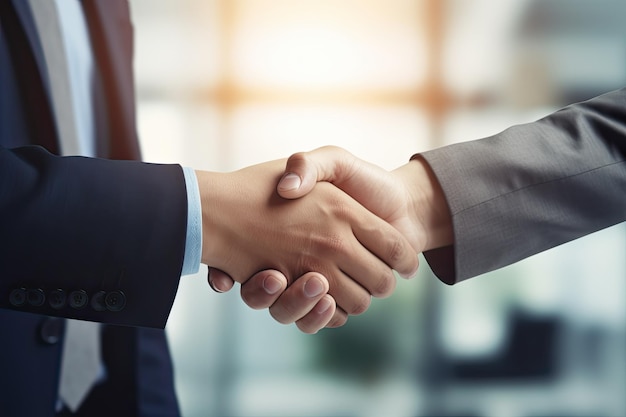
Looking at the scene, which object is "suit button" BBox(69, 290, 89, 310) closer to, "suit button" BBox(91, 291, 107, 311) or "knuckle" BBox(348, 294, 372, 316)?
"suit button" BBox(91, 291, 107, 311)

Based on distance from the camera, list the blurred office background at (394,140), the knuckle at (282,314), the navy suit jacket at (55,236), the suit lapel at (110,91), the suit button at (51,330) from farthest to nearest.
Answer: the blurred office background at (394,140) → the suit lapel at (110,91) → the knuckle at (282,314) → the suit button at (51,330) → the navy suit jacket at (55,236)

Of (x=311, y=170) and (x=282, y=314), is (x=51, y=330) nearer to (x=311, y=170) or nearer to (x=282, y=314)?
(x=282, y=314)

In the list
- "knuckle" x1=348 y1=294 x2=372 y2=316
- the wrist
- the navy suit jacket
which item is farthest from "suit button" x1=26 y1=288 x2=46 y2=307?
the wrist

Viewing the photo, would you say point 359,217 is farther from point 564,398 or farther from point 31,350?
point 564,398

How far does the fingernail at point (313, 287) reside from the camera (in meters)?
0.94

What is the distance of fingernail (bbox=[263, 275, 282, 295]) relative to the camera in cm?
94

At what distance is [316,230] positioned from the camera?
961mm

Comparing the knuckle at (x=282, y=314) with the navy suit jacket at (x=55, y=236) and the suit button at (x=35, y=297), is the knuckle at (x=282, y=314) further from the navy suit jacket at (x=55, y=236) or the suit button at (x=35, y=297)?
the suit button at (x=35, y=297)

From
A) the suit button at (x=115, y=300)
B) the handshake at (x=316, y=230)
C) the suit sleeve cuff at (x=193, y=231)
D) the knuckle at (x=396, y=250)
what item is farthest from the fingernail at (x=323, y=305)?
the suit button at (x=115, y=300)

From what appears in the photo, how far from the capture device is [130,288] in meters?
0.74

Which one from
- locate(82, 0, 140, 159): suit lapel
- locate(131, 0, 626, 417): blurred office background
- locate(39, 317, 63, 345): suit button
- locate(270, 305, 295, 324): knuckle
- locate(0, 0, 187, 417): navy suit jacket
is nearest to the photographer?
locate(0, 0, 187, 417): navy suit jacket

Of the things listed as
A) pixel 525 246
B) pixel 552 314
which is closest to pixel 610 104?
pixel 525 246

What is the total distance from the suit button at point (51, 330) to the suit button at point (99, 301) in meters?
0.16

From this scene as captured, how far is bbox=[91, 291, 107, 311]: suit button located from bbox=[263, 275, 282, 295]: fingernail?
0.89 ft
